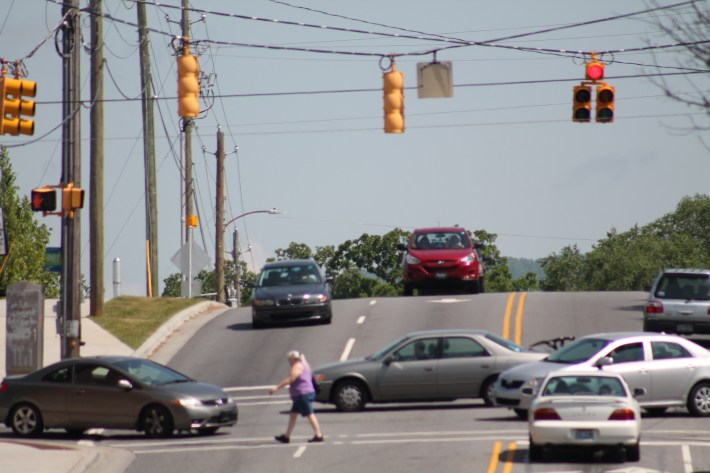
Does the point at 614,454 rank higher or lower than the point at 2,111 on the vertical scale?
lower

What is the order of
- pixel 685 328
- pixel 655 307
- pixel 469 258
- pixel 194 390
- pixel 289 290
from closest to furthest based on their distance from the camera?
1. pixel 194 390
2. pixel 685 328
3. pixel 655 307
4. pixel 289 290
5. pixel 469 258

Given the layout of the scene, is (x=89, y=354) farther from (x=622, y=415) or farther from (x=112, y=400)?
(x=622, y=415)

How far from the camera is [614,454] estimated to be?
60.4 ft

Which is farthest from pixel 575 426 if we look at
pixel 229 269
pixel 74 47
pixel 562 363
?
pixel 229 269

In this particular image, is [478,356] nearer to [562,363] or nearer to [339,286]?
[562,363]

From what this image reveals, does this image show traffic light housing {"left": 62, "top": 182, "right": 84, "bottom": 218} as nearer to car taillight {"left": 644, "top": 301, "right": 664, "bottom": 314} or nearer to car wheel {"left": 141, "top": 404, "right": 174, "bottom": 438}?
car wheel {"left": 141, "top": 404, "right": 174, "bottom": 438}

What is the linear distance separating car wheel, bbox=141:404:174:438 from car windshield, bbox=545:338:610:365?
6627mm

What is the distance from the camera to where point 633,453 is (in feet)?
59.3

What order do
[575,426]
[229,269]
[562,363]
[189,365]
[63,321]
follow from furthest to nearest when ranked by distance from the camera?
[229,269], [189,365], [63,321], [562,363], [575,426]

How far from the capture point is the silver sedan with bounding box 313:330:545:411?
80.0 feet

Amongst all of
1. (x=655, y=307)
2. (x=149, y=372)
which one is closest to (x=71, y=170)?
(x=149, y=372)

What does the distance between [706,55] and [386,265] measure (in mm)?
102718

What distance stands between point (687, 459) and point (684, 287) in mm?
12493

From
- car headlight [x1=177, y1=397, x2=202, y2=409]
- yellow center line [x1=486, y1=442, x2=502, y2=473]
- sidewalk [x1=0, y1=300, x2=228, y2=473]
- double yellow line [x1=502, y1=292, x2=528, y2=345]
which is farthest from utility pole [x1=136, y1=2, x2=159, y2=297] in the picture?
yellow center line [x1=486, y1=442, x2=502, y2=473]
